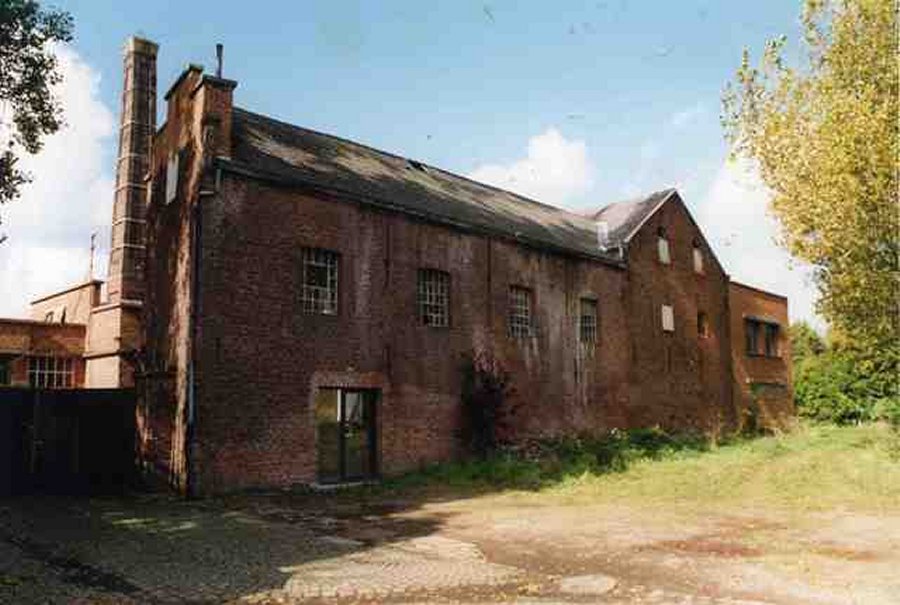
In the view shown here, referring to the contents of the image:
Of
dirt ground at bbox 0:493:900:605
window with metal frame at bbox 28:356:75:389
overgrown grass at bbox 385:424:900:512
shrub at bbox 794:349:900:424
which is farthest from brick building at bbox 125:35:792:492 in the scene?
shrub at bbox 794:349:900:424

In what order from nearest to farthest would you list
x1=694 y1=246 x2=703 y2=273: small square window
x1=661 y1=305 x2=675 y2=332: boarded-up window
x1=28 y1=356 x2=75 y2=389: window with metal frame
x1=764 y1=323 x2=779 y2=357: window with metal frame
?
x1=28 y1=356 x2=75 y2=389: window with metal frame < x1=661 y1=305 x2=675 y2=332: boarded-up window < x1=694 y1=246 x2=703 y2=273: small square window < x1=764 y1=323 x2=779 y2=357: window with metal frame

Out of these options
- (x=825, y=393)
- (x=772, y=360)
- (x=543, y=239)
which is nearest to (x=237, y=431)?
(x=543, y=239)

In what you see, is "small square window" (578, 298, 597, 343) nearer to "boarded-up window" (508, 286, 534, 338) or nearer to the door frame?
"boarded-up window" (508, 286, 534, 338)

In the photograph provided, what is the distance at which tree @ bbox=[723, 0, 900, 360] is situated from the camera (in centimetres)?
1579

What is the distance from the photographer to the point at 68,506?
1242 centimetres

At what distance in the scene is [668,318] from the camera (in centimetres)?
2472

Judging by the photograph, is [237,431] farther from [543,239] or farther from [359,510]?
[543,239]

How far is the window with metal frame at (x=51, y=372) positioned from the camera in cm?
2323

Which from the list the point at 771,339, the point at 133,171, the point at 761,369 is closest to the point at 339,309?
the point at 133,171

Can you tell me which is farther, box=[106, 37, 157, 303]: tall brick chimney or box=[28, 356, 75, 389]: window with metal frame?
box=[28, 356, 75, 389]: window with metal frame

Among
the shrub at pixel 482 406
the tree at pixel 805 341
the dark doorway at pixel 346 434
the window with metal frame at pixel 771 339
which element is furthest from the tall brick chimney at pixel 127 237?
the tree at pixel 805 341

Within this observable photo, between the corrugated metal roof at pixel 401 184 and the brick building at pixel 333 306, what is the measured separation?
0.09 m

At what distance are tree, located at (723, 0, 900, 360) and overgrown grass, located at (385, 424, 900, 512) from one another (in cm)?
359

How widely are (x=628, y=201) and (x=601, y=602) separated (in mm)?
23016
